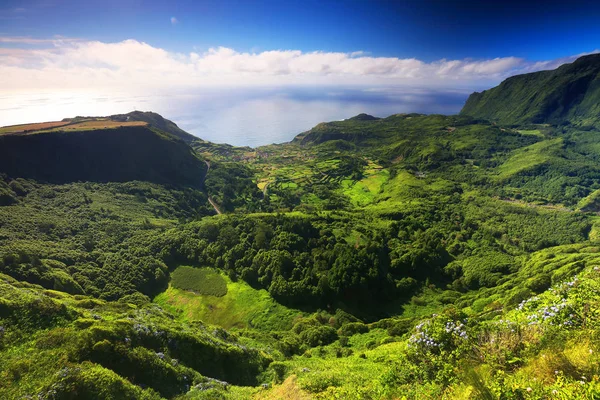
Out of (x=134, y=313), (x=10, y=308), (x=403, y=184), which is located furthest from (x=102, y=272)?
(x=403, y=184)

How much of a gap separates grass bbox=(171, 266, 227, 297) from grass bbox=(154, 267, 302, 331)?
1187mm

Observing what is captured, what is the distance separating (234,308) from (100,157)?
105244 mm

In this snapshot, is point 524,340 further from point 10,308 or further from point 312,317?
point 312,317

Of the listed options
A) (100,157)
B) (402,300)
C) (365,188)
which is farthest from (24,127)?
(365,188)

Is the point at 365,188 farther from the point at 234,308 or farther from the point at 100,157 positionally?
the point at 100,157

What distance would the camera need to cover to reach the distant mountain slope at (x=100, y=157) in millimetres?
97750

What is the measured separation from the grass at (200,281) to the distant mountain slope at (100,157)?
74.0 meters

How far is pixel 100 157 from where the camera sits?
117750mm

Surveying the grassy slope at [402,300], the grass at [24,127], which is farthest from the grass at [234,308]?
the grass at [24,127]

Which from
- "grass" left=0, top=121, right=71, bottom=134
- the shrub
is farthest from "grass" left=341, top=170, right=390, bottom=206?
"grass" left=0, top=121, right=71, bottom=134

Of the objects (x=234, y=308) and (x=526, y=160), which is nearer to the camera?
(x=234, y=308)

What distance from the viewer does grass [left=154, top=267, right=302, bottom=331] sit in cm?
5381

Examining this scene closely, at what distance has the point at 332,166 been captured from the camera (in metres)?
194

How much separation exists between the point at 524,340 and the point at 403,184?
15002cm
